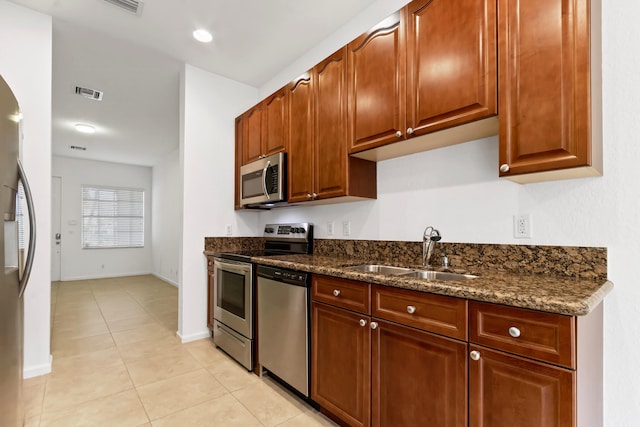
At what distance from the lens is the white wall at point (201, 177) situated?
3.24 metres

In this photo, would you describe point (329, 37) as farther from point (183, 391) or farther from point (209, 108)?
point (183, 391)

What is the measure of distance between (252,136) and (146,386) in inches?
92.7

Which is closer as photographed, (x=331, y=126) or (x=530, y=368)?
(x=530, y=368)

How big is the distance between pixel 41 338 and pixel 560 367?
334cm

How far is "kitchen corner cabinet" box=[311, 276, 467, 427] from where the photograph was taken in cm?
125

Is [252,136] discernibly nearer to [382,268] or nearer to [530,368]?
[382,268]

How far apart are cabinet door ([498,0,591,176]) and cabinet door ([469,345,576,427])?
0.77 m

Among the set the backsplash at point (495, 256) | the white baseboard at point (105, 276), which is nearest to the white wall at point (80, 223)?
the white baseboard at point (105, 276)

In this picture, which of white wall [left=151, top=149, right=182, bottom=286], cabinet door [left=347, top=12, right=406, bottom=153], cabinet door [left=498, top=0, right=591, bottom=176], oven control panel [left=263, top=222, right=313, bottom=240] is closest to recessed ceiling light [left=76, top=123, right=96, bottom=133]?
white wall [left=151, top=149, right=182, bottom=286]

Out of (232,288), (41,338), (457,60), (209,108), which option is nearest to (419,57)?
(457,60)

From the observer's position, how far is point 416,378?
53.5 inches

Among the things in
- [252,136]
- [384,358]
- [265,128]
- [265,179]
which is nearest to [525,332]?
[384,358]

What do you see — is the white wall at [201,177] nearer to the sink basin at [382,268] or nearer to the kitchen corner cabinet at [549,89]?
the sink basin at [382,268]

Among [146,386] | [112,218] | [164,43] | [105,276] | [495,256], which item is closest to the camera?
[495,256]
